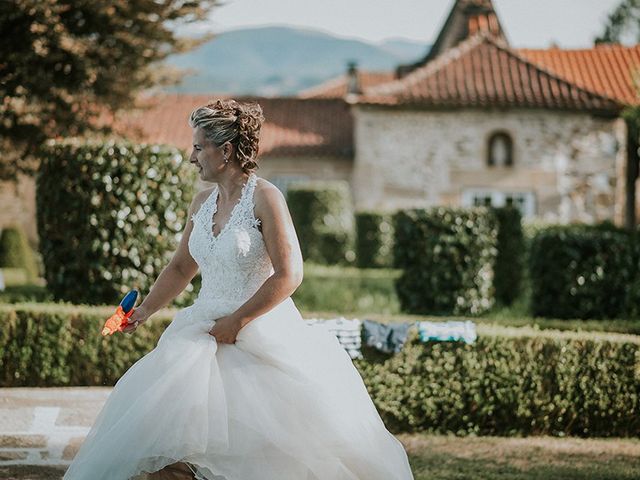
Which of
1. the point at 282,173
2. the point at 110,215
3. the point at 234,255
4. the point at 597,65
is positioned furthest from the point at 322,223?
the point at 234,255

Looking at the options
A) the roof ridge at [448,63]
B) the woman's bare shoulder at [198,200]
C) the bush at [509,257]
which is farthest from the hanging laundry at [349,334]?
the roof ridge at [448,63]

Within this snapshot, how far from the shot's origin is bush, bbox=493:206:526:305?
15.1m

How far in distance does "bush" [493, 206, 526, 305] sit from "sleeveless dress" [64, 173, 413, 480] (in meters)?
11.2

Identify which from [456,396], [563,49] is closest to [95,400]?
[456,396]

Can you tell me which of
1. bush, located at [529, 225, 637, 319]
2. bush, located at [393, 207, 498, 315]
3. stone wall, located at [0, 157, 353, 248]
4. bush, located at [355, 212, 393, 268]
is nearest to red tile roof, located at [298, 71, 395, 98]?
stone wall, located at [0, 157, 353, 248]

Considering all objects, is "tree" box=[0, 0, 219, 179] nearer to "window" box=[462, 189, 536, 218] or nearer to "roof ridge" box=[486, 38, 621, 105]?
"window" box=[462, 189, 536, 218]

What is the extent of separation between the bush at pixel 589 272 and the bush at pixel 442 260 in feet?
4.46

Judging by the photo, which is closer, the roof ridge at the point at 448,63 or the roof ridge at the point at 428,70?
the roof ridge at the point at 448,63

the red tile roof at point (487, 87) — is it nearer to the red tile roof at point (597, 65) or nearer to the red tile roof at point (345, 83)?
the red tile roof at point (597, 65)

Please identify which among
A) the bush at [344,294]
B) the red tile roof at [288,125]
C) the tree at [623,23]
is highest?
the tree at [623,23]

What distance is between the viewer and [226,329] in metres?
4.00

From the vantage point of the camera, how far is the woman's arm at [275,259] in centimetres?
391

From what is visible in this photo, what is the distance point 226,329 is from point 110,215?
19.8 ft

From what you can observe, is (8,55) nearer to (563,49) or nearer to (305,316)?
(305,316)
